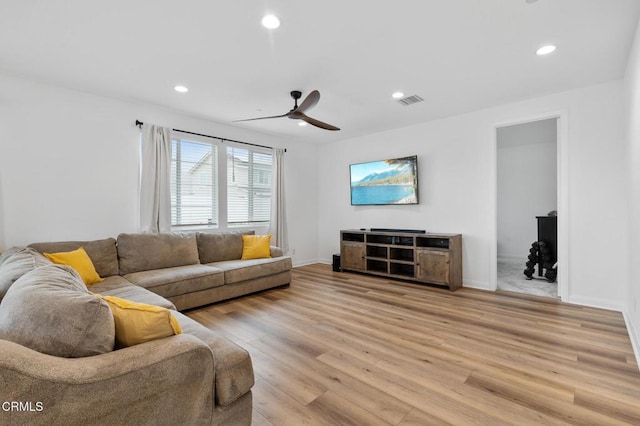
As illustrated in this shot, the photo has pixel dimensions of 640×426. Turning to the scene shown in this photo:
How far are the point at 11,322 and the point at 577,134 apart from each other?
5.11 meters

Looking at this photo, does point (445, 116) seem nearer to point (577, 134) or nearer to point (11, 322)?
point (577, 134)

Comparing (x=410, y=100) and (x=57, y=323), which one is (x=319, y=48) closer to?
(x=410, y=100)

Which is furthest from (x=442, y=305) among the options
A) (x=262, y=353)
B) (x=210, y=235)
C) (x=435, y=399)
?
(x=210, y=235)

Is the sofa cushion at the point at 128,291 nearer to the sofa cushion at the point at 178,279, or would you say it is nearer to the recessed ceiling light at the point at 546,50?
the sofa cushion at the point at 178,279

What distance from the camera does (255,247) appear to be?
Answer: 453cm

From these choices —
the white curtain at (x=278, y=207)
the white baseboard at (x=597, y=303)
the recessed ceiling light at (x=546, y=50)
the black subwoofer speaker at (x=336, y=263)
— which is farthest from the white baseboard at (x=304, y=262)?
the recessed ceiling light at (x=546, y=50)

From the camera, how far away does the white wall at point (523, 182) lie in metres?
5.92

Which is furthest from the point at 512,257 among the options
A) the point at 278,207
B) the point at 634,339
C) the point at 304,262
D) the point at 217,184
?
the point at 217,184

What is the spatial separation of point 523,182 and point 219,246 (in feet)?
20.6

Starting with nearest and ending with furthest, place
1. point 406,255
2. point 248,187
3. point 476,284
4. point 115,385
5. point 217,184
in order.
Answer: point 115,385 → point 476,284 → point 217,184 → point 406,255 → point 248,187

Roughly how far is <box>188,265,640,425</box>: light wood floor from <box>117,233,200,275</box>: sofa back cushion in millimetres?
813

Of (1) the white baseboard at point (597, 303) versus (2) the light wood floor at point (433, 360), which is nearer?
(2) the light wood floor at point (433, 360)

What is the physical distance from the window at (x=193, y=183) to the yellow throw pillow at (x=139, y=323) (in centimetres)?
330

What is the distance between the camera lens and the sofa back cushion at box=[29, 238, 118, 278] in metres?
3.14
